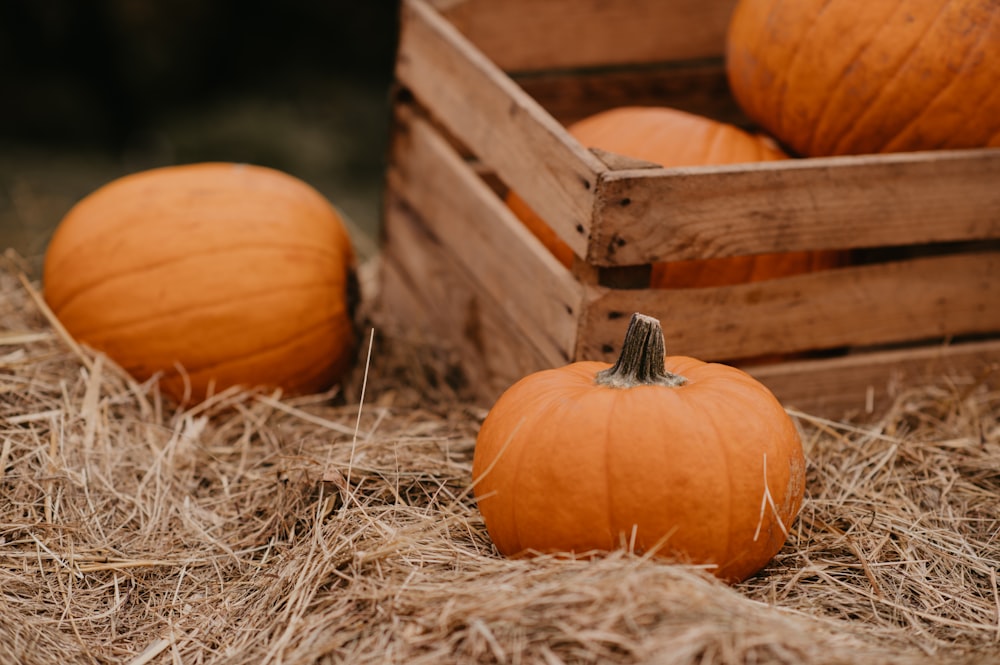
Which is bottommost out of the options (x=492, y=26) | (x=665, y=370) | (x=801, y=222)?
(x=665, y=370)

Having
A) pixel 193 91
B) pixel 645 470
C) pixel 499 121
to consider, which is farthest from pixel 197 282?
pixel 193 91

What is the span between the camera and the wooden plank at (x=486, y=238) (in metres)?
2.03

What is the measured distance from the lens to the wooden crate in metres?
1.93

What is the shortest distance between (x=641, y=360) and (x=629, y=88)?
4.96 feet

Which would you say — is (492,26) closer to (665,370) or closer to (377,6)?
(665,370)

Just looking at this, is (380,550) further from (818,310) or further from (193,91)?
(193,91)

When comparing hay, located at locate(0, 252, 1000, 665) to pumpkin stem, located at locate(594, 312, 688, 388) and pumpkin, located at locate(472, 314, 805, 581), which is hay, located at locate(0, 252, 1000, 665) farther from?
pumpkin stem, located at locate(594, 312, 688, 388)

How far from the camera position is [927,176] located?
2.10 m

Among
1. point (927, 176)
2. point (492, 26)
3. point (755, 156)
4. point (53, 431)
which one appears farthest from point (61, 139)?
point (927, 176)

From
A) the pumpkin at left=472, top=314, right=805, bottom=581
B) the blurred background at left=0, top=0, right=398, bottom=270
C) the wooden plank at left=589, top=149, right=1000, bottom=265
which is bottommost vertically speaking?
the blurred background at left=0, top=0, right=398, bottom=270

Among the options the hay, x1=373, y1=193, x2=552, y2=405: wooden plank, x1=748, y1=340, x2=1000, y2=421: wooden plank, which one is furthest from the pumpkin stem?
x1=748, y1=340, x2=1000, y2=421: wooden plank

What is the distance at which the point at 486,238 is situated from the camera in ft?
7.65

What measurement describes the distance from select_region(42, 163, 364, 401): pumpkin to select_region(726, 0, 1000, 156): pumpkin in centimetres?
112

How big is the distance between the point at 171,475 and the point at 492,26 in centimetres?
144
